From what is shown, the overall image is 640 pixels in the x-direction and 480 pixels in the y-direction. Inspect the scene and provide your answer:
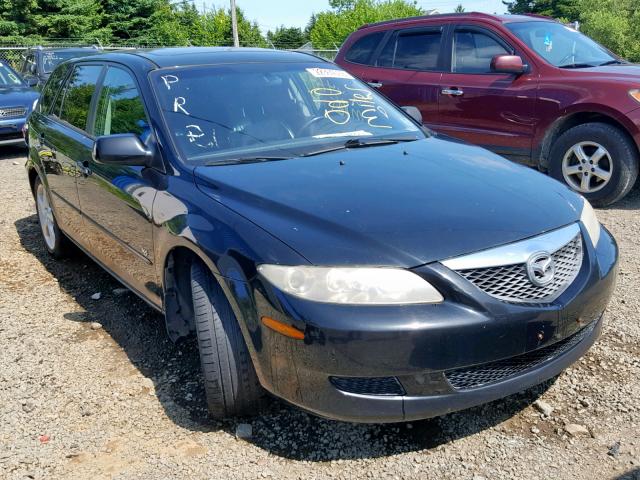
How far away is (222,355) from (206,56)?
75.6 inches

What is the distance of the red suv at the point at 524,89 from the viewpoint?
5.64 metres

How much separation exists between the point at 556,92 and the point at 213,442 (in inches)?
189

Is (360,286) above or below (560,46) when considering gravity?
below

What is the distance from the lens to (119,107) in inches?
143

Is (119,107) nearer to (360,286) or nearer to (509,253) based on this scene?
(360,286)

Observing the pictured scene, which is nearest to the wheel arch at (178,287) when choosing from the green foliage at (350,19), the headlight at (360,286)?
the headlight at (360,286)

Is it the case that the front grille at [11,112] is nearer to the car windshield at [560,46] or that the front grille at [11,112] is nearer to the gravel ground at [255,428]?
the gravel ground at [255,428]

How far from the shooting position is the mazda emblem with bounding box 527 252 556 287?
229 centimetres

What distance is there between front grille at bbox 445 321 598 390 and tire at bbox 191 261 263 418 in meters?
0.86

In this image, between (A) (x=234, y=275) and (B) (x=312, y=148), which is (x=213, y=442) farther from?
(B) (x=312, y=148)

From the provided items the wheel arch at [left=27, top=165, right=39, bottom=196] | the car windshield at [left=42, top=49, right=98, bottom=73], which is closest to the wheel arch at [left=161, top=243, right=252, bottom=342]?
the wheel arch at [left=27, top=165, right=39, bottom=196]

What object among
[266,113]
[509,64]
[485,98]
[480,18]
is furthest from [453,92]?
[266,113]

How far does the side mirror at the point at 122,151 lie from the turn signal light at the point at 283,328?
1.21 meters

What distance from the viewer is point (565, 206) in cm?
273
